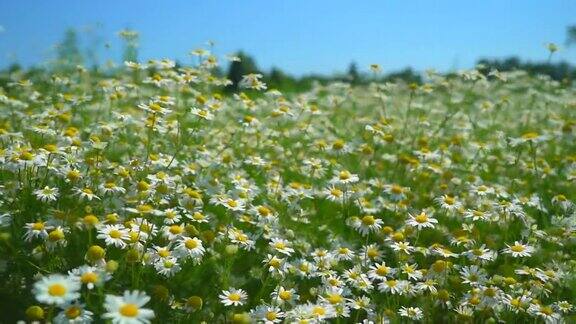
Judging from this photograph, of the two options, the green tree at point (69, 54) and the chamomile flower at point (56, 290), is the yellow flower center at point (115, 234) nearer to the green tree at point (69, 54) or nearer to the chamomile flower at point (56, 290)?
the chamomile flower at point (56, 290)

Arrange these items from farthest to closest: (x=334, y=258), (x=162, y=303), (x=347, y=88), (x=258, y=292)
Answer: (x=347, y=88)
(x=334, y=258)
(x=258, y=292)
(x=162, y=303)

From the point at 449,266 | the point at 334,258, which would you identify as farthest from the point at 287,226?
the point at 449,266

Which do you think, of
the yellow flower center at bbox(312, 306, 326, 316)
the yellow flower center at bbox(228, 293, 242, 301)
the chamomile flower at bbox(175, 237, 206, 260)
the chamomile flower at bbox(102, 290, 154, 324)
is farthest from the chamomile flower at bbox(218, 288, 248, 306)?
the chamomile flower at bbox(102, 290, 154, 324)

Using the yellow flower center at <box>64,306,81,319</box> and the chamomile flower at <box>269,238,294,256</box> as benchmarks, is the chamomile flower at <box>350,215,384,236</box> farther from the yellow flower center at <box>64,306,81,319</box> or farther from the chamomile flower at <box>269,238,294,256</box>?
the yellow flower center at <box>64,306,81,319</box>

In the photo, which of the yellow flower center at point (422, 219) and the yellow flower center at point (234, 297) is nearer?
the yellow flower center at point (234, 297)

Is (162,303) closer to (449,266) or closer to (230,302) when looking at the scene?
(230,302)

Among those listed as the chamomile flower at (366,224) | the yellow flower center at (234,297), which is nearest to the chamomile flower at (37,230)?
the yellow flower center at (234,297)

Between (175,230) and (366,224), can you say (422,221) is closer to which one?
(366,224)

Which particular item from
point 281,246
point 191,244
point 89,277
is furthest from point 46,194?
point 281,246
